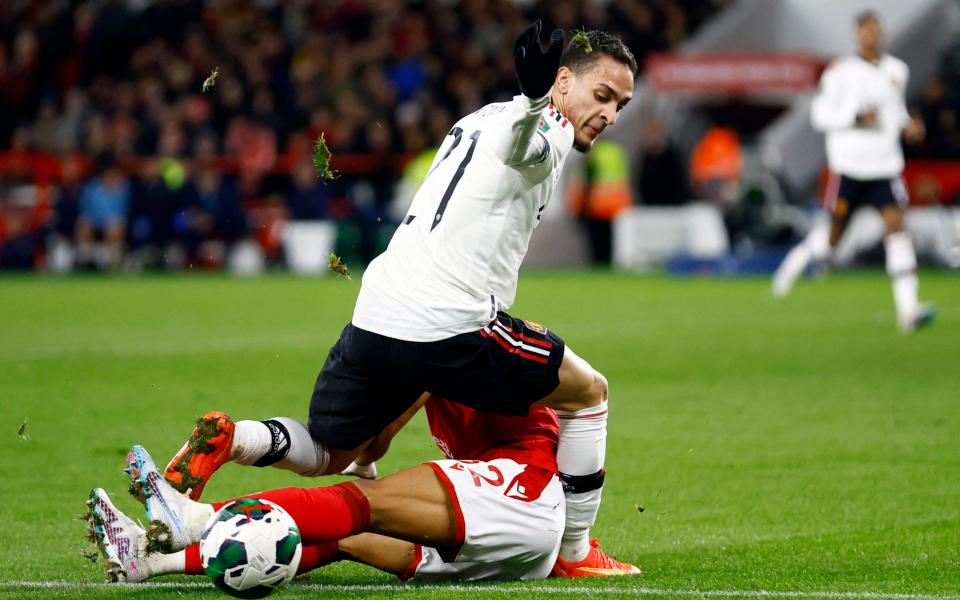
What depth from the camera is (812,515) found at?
6.02m

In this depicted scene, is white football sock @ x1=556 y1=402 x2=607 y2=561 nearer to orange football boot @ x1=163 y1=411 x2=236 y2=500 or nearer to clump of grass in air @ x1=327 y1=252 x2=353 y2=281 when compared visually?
clump of grass in air @ x1=327 y1=252 x2=353 y2=281

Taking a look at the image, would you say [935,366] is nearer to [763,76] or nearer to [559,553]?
[559,553]

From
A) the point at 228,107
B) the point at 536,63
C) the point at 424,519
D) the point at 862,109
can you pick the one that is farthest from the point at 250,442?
the point at 228,107

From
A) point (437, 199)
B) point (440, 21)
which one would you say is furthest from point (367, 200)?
point (437, 199)

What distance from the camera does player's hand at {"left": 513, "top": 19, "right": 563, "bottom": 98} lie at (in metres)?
4.52

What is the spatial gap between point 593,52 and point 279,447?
1629 mm

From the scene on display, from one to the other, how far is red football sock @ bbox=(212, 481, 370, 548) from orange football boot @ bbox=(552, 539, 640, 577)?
2.34ft

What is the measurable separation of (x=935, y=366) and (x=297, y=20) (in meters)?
18.8

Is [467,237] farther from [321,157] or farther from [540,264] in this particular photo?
[540,264]

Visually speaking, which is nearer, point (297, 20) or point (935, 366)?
point (935, 366)

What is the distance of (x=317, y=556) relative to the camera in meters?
4.77

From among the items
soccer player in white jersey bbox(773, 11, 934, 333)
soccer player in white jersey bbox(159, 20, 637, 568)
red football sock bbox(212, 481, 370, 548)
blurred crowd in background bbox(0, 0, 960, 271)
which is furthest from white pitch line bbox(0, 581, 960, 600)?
blurred crowd in background bbox(0, 0, 960, 271)

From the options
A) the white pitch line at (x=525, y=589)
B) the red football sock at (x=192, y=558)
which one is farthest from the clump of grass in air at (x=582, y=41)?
the red football sock at (x=192, y=558)

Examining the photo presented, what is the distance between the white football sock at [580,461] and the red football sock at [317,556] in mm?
731
